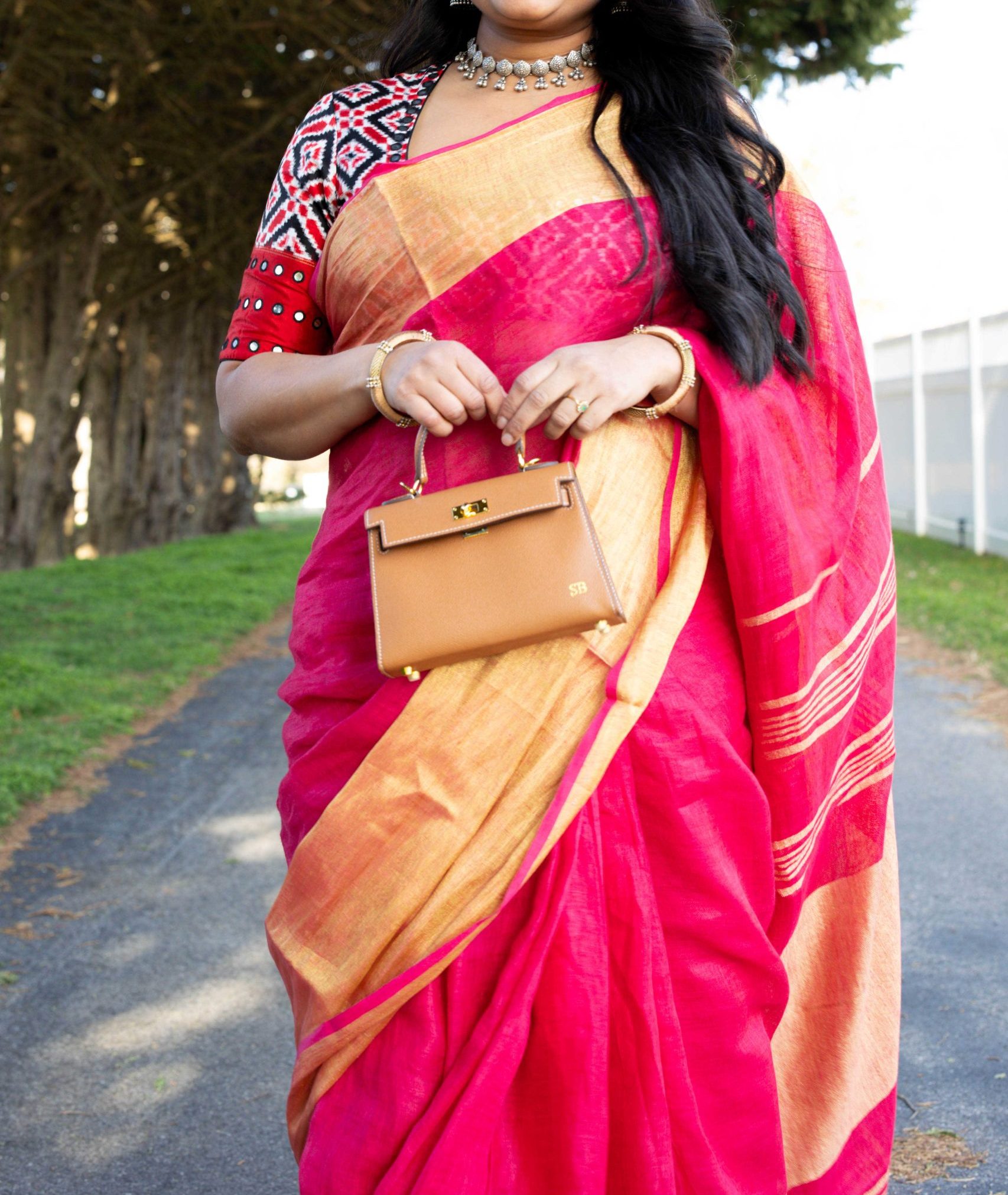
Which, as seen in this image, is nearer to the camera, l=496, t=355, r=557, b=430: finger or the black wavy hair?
l=496, t=355, r=557, b=430: finger

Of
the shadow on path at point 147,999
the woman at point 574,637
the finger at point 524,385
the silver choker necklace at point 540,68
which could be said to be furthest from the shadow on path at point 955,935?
the silver choker necklace at point 540,68

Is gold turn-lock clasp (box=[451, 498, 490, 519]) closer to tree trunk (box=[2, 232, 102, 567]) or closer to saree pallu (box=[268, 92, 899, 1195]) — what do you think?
saree pallu (box=[268, 92, 899, 1195])

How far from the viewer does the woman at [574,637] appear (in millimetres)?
1507

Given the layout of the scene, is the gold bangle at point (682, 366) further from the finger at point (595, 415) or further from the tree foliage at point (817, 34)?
the tree foliage at point (817, 34)

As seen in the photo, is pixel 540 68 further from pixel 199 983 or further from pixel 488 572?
pixel 199 983

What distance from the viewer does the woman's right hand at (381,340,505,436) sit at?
151 cm

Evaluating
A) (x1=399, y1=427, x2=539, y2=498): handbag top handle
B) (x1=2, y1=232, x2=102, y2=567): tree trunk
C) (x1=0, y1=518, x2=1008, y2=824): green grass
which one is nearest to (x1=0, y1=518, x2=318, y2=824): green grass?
(x1=0, y1=518, x2=1008, y2=824): green grass

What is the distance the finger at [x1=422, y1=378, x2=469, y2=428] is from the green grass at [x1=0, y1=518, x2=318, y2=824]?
141 inches

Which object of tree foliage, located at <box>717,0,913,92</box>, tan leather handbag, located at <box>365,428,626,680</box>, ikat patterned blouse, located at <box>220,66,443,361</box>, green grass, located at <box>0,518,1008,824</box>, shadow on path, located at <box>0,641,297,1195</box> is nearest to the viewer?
tan leather handbag, located at <box>365,428,626,680</box>

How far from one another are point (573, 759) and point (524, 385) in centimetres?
43

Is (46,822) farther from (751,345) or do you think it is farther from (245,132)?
(245,132)

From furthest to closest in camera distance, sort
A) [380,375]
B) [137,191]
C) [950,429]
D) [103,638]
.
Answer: [137,191] < [950,429] < [103,638] < [380,375]

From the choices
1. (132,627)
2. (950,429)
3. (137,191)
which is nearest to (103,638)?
(132,627)

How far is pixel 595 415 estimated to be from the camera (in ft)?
5.00
